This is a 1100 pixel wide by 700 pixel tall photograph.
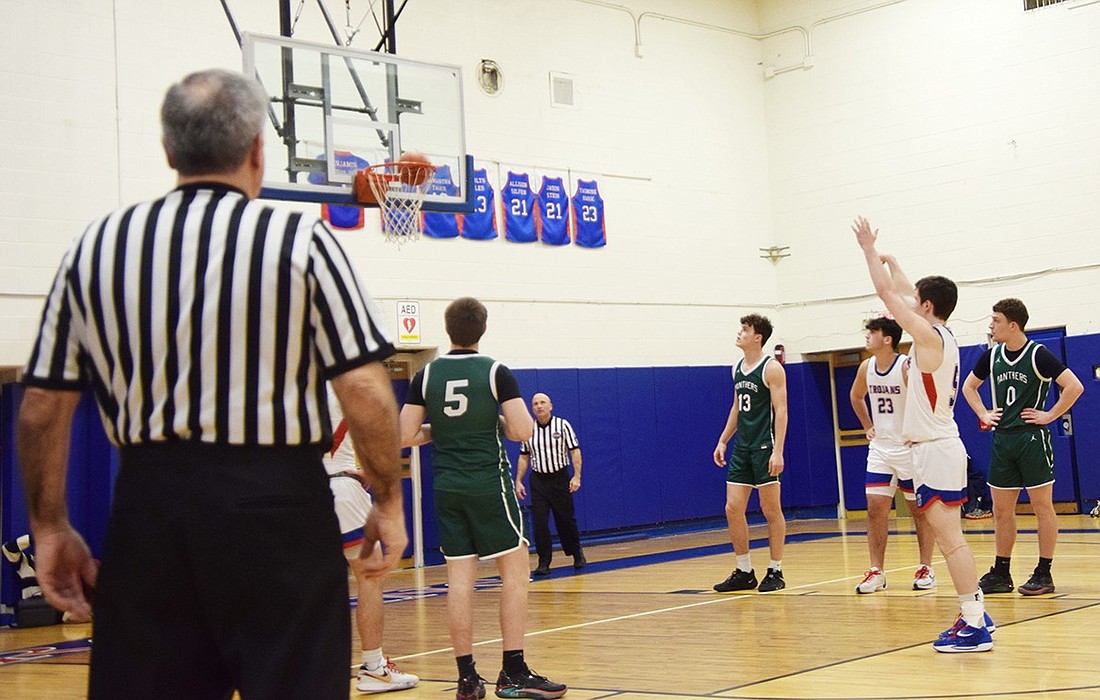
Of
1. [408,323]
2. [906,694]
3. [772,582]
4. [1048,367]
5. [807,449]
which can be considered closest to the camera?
[906,694]

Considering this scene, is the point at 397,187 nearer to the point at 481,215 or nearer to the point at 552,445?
the point at 552,445

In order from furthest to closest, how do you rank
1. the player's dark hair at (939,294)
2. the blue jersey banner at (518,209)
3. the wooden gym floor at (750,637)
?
the blue jersey banner at (518,209) < the player's dark hair at (939,294) < the wooden gym floor at (750,637)

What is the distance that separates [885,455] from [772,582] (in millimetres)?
1454

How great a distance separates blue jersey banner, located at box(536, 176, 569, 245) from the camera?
17.0 m

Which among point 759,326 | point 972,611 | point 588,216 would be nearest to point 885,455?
point 759,326

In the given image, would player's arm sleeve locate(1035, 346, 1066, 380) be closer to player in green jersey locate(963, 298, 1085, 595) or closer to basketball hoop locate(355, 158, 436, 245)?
player in green jersey locate(963, 298, 1085, 595)

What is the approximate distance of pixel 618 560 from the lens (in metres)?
14.6

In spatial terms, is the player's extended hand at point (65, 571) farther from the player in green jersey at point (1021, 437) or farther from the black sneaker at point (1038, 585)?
the black sneaker at point (1038, 585)

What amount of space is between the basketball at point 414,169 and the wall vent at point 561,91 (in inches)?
267

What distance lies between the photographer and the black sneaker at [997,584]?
8922 mm

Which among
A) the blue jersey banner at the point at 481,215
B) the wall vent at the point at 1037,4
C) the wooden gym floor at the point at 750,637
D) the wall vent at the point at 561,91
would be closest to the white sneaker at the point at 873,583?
the wooden gym floor at the point at 750,637

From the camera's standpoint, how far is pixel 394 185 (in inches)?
425

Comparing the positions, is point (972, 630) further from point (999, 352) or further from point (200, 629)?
point (200, 629)

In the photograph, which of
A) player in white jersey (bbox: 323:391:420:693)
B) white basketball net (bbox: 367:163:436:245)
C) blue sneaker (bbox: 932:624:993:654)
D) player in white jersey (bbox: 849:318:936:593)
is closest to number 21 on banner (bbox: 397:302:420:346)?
white basketball net (bbox: 367:163:436:245)
